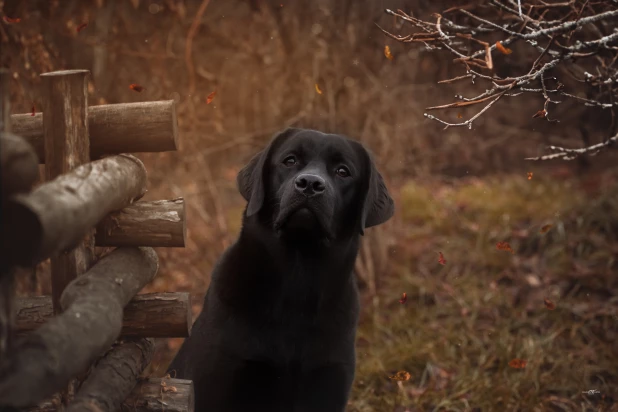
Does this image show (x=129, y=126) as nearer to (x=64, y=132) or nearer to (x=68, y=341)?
(x=64, y=132)

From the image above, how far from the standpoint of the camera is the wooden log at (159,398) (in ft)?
11.0

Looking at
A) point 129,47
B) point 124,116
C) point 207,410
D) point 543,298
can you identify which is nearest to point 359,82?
point 129,47

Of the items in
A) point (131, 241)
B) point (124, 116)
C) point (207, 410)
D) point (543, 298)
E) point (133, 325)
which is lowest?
point (543, 298)

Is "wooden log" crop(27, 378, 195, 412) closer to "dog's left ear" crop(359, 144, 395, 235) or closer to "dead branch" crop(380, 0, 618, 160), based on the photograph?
"dog's left ear" crop(359, 144, 395, 235)

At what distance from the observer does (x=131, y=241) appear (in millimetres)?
3525

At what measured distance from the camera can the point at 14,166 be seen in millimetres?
2014

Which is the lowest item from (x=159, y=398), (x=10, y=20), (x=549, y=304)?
(x=549, y=304)

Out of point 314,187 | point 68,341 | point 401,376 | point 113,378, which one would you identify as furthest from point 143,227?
point 401,376

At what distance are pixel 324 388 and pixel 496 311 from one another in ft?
9.04

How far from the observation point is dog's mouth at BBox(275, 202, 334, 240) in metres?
3.38

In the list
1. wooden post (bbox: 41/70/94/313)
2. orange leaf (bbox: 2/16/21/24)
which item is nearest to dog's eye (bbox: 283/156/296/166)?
wooden post (bbox: 41/70/94/313)

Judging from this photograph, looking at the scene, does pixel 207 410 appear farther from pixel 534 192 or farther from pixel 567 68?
pixel 534 192

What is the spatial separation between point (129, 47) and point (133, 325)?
318cm

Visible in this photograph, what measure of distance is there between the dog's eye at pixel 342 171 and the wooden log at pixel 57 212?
1120mm
